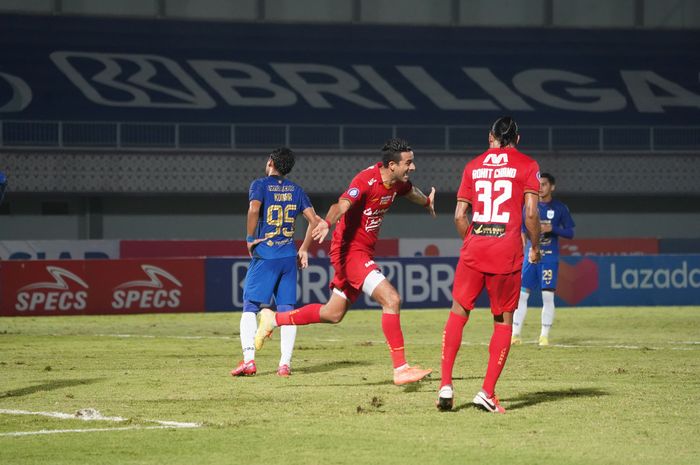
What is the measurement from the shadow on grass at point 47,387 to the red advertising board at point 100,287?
14002 mm

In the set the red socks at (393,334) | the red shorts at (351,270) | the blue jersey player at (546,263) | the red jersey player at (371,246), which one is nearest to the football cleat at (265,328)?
the red jersey player at (371,246)

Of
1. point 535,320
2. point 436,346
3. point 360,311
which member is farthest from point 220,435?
point 360,311

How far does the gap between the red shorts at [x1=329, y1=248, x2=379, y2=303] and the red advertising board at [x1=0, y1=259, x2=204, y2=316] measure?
15404 millimetres

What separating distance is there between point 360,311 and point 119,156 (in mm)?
15276

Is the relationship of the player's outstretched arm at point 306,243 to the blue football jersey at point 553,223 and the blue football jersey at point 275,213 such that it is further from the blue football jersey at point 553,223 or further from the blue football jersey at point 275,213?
the blue football jersey at point 553,223

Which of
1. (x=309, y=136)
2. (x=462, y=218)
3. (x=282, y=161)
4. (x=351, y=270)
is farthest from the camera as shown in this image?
(x=309, y=136)

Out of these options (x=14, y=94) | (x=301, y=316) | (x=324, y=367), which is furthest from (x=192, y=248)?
(x=301, y=316)

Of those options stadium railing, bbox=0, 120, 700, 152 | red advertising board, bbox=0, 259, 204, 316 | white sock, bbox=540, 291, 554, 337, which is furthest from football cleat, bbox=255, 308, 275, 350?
stadium railing, bbox=0, 120, 700, 152

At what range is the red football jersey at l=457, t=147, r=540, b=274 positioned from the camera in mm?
9352

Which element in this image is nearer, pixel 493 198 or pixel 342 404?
pixel 493 198

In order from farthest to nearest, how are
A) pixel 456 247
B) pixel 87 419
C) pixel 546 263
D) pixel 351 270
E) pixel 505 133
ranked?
1. pixel 456 247
2. pixel 546 263
3. pixel 351 270
4. pixel 505 133
5. pixel 87 419

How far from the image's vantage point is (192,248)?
35562 mm

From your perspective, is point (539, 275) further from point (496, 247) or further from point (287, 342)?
point (496, 247)

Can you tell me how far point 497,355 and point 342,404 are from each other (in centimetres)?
137
